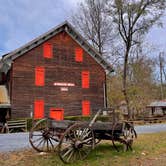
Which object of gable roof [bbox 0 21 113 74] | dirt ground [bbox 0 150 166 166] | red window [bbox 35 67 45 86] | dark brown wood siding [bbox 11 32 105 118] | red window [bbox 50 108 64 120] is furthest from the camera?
red window [bbox 50 108 64 120]

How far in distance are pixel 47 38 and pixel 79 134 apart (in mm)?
21027

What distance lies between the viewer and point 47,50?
1162 inches

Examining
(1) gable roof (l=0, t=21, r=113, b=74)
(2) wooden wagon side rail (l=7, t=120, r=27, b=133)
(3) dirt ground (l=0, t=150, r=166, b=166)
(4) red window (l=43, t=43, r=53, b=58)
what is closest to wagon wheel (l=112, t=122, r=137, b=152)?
(3) dirt ground (l=0, t=150, r=166, b=166)

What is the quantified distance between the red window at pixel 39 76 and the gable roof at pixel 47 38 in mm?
2160

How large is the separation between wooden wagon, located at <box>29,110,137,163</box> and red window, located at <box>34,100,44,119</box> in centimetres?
1649

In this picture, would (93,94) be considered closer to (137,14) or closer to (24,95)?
(24,95)

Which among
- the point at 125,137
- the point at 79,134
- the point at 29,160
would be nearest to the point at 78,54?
the point at 125,137

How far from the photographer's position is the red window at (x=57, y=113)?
95.4 ft

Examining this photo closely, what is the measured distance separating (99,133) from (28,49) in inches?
744

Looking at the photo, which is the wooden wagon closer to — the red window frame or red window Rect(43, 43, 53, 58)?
red window Rect(43, 43, 53, 58)

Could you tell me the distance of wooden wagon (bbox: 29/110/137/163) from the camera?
942 cm

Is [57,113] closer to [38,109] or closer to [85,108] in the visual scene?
[38,109]

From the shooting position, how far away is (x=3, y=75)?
3125cm

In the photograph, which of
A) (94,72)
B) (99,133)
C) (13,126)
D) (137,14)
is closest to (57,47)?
(94,72)
